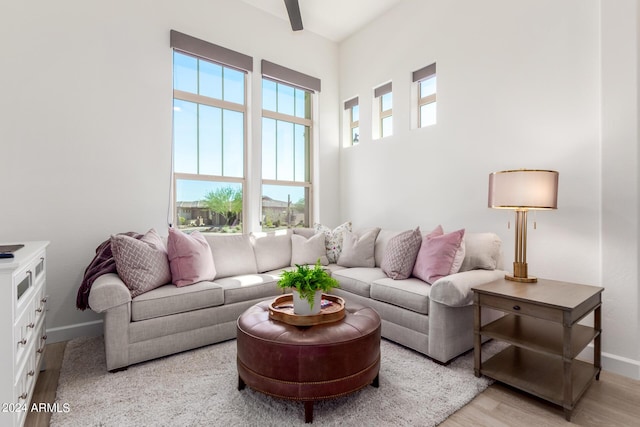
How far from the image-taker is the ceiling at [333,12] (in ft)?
12.6

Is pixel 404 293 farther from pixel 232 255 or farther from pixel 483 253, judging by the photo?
pixel 232 255

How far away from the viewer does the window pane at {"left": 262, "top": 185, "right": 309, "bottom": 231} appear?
4.21 meters

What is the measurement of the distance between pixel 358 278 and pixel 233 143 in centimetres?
223

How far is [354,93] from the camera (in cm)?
452

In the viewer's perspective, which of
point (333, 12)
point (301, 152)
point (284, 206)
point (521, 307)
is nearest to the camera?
point (521, 307)

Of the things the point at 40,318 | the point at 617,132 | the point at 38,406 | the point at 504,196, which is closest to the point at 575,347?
the point at 504,196

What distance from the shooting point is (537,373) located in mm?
2049

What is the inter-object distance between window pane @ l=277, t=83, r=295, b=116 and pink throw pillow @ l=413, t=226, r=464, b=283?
2.68m

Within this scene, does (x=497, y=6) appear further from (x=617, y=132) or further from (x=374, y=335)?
(x=374, y=335)

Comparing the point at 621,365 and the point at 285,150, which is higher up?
the point at 285,150

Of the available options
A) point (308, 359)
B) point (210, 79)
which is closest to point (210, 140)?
point (210, 79)

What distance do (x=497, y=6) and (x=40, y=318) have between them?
172 inches

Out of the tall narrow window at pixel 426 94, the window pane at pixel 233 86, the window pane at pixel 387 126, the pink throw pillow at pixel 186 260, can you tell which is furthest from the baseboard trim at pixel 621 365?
the window pane at pixel 233 86

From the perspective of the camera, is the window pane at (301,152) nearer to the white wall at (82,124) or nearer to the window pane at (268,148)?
the window pane at (268,148)
